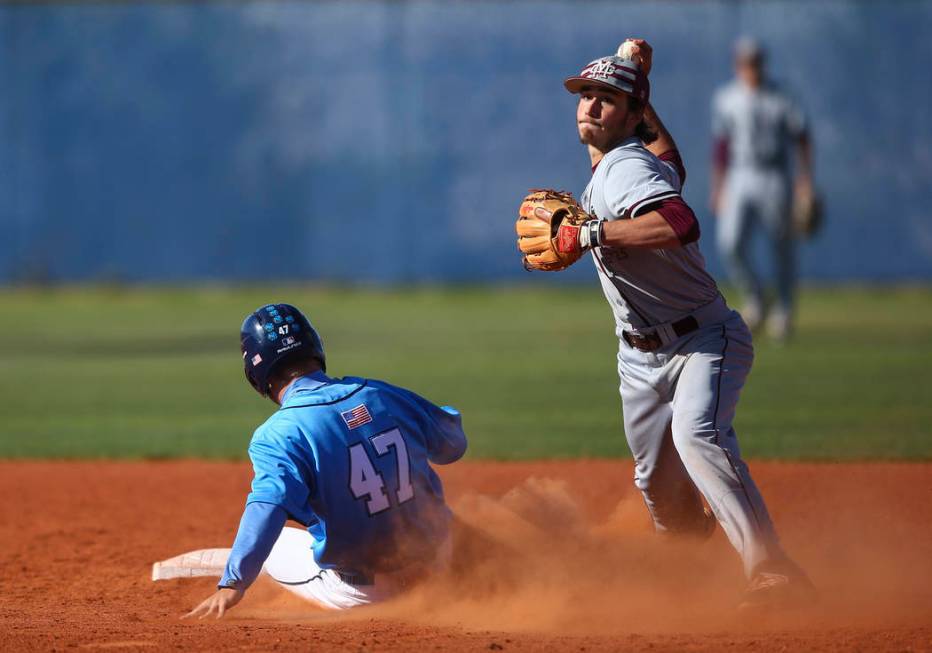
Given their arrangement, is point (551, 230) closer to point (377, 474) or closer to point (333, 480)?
point (377, 474)

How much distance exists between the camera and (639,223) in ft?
14.0

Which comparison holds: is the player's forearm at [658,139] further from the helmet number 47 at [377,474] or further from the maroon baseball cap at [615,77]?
the helmet number 47 at [377,474]

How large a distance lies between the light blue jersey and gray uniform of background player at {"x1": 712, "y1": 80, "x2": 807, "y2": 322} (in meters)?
8.49

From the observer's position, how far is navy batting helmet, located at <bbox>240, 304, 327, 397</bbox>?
4340mm

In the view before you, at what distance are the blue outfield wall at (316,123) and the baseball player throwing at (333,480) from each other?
16.1 m

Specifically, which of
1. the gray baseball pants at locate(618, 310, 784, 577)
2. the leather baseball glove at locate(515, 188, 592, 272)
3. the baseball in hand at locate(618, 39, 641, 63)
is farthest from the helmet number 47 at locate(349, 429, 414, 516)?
the baseball in hand at locate(618, 39, 641, 63)

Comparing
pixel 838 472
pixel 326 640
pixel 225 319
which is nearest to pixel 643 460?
pixel 326 640

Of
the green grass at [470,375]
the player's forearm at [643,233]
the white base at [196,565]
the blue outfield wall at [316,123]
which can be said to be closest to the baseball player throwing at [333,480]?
the white base at [196,565]

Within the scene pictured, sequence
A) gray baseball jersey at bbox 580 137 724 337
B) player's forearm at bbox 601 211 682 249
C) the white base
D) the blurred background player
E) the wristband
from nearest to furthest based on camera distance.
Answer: player's forearm at bbox 601 211 682 249, the wristband, gray baseball jersey at bbox 580 137 724 337, the white base, the blurred background player

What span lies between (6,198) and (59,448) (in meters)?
14.0

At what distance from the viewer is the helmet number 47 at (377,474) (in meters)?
4.23

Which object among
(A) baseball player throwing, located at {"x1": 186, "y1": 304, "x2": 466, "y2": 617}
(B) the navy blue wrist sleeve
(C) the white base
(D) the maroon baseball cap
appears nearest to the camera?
(B) the navy blue wrist sleeve

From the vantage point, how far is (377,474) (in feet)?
14.0

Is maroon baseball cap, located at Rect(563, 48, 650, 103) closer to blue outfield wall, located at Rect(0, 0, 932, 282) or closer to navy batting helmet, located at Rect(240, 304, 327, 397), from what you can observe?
navy batting helmet, located at Rect(240, 304, 327, 397)
